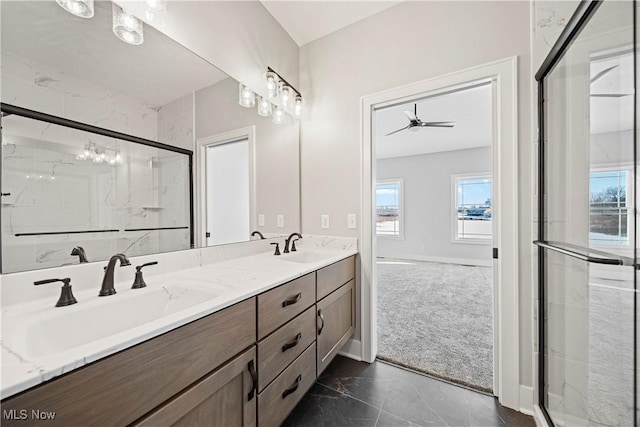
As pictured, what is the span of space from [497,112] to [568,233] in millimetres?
799

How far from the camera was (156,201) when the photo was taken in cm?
130

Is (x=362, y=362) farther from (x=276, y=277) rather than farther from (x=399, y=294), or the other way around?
(x=399, y=294)

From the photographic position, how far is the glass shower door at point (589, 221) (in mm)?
959

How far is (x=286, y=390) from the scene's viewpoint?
1222mm

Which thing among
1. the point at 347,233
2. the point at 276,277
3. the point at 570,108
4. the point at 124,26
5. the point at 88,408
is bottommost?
the point at 88,408

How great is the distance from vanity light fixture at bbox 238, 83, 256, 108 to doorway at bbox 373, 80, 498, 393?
3.14 ft

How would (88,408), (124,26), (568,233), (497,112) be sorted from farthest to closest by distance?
(497,112) < (568,233) < (124,26) < (88,408)

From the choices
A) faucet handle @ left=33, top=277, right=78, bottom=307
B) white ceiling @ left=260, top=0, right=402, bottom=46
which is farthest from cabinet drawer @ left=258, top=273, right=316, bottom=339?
white ceiling @ left=260, top=0, right=402, bottom=46

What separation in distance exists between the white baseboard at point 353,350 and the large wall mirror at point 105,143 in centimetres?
123

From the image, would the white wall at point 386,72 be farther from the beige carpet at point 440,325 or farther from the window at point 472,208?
the window at point 472,208

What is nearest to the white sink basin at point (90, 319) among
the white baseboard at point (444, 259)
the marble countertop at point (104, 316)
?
the marble countertop at point (104, 316)

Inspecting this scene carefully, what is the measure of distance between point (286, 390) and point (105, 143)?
1.37m

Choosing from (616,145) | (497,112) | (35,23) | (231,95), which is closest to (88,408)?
(35,23)

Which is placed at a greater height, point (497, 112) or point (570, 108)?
point (497, 112)
